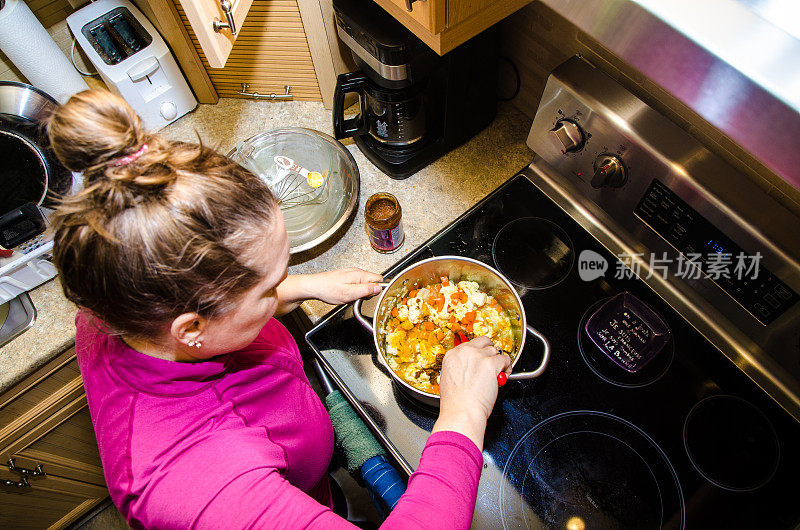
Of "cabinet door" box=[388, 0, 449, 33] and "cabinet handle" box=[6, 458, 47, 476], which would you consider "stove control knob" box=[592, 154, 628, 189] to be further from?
"cabinet handle" box=[6, 458, 47, 476]

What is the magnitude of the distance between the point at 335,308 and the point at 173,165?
47cm

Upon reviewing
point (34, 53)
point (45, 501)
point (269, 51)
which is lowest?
point (45, 501)

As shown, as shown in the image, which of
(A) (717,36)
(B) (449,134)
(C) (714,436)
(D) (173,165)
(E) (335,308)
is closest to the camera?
(A) (717,36)

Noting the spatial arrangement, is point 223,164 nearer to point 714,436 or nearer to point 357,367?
point 357,367

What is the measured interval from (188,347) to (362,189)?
57cm

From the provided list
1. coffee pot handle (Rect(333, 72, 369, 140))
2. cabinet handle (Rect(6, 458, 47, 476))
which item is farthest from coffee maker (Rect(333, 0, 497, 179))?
cabinet handle (Rect(6, 458, 47, 476))

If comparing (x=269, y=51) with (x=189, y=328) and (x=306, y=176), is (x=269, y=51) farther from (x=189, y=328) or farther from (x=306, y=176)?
(x=189, y=328)

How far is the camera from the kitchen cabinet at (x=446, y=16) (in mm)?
684

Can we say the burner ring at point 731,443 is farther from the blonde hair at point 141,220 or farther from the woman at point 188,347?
the blonde hair at point 141,220

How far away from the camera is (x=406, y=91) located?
94cm

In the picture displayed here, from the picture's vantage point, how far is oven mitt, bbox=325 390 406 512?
87 centimetres

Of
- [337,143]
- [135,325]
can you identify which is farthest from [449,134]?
[135,325]

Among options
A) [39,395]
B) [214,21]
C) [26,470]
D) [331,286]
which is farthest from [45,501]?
[214,21]

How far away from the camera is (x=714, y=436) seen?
773 millimetres
